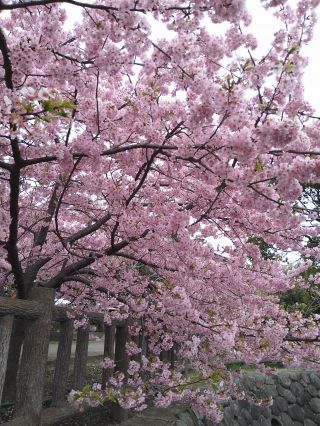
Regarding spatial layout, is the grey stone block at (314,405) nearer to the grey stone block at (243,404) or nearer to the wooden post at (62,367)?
the grey stone block at (243,404)

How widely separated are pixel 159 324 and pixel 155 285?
A: 0.62 metres

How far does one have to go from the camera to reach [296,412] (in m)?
10.5

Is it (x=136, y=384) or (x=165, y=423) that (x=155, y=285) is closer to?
(x=136, y=384)

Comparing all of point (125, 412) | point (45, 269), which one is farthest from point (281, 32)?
point (125, 412)

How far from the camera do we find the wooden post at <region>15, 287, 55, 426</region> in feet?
11.8

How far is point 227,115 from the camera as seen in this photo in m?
2.77

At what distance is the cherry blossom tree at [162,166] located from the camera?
2.68 metres

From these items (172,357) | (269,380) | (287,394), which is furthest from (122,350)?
(287,394)

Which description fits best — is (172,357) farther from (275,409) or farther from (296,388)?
(296,388)

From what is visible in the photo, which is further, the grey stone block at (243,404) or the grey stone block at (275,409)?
the grey stone block at (275,409)

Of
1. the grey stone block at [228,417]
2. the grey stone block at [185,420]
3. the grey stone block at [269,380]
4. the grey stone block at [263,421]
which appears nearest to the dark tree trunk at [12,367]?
the grey stone block at [185,420]

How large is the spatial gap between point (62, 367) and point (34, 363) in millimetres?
932

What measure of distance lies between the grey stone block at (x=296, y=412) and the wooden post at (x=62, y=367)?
7.93 metres

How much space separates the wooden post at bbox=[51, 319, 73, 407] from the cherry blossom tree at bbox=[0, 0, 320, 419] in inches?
20.4
